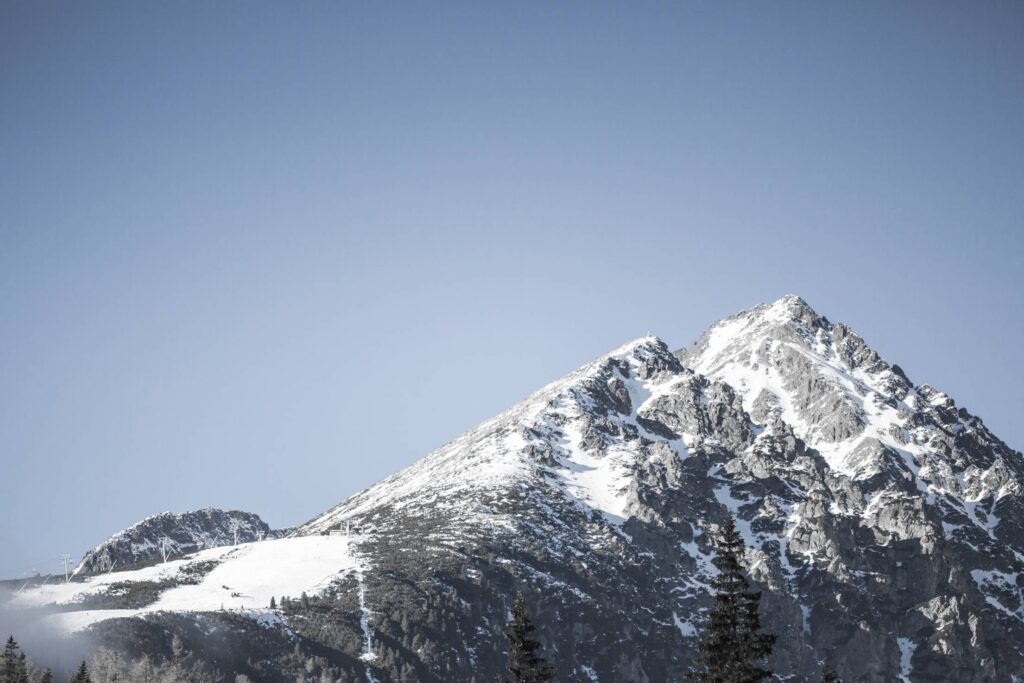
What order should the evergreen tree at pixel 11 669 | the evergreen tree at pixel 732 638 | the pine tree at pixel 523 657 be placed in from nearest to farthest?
the evergreen tree at pixel 732 638 < the pine tree at pixel 523 657 < the evergreen tree at pixel 11 669

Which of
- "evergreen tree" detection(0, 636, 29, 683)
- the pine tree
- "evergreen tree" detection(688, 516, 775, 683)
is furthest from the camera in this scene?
"evergreen tree" detection(0, 636, 29, 683)

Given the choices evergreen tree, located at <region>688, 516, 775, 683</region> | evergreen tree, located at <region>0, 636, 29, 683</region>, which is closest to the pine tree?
evergreen tree, located at <region>688, 516, 775, 683</region>

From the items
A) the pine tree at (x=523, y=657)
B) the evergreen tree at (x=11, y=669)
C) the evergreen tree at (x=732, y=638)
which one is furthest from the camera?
the evergreen tree at (x=11, y=669)

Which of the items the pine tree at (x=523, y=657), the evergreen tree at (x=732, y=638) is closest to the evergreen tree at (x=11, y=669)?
the pine tree at (x=523, y=657)

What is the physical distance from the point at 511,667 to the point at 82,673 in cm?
8032

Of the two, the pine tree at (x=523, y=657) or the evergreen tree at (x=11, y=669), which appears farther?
the evergreen tree at (x=11, y=669)

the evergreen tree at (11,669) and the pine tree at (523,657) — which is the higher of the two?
the evergreen tree at (11,669)

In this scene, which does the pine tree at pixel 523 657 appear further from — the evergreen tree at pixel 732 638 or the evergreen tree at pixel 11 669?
the evergreen tree at pixel 11 669

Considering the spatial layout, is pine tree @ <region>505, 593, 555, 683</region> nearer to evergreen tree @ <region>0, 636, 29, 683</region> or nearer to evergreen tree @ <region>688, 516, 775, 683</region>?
evergreen tree @ <region>688, 516, 775, 683</region>

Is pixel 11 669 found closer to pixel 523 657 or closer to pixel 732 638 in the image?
pixel 523 657

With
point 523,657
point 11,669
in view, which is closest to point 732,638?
point 523,657

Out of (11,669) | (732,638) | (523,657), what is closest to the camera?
(732,638)

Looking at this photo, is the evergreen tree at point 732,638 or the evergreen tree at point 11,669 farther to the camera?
the evergreen tree at point 11,669

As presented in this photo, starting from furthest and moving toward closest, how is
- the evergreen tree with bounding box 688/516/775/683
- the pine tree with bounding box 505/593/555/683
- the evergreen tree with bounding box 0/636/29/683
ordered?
the evergreen tree with bounding box 0/636/29/683, the pine tree with bounding box 505/593/555/683, the evergreen tree with bounding box 688/516/775/683
